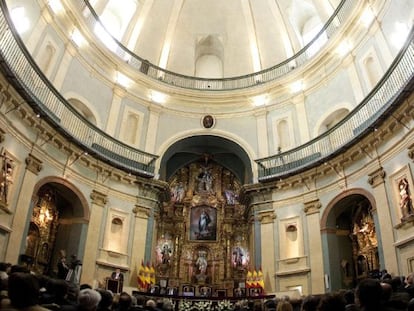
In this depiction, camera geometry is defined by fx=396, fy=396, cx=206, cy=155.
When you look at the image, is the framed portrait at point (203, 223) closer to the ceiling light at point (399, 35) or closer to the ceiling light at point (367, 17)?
the ceiling light at point (367, 17)

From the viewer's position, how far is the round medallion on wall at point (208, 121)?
21.0 meters

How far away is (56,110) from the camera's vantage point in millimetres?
14914

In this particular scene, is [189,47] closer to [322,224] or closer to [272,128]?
[272,128]

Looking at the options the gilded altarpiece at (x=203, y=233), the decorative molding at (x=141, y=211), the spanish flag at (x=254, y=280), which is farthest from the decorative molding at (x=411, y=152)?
the decorative molding at (x=141, y=211)

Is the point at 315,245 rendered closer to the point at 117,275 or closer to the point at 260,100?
the point at 117,275

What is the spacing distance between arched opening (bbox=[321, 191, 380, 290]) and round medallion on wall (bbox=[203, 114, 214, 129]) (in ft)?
26.4

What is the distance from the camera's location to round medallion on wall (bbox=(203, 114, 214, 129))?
2097 cm

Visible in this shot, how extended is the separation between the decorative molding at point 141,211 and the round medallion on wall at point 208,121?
5701 millimetres

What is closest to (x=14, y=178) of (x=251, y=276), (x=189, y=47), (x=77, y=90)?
(x=77, y=90)

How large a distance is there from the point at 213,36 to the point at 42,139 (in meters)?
13.9

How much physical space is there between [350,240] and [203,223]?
27.7ft

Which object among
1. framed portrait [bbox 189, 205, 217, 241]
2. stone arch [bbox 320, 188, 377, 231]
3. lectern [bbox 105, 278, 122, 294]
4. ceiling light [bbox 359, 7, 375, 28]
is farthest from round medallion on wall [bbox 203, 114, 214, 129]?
lectern [bbox 105, 278, 122, 294]

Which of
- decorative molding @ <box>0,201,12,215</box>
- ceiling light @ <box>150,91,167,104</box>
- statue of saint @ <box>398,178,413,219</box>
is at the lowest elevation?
decorative molding @ <box>0,201,12,215</box>

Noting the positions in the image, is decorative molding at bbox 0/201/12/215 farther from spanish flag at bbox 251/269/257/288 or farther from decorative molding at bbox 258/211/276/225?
decorative molding at bbox 258/211/276/225
